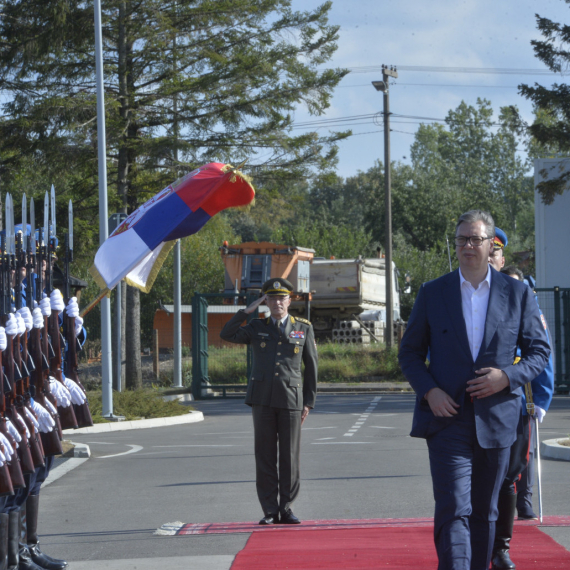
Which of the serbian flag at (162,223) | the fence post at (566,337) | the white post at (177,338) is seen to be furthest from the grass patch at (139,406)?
the fence post at (566,337)

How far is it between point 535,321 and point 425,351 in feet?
2.02

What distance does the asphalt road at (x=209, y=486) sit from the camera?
676cm

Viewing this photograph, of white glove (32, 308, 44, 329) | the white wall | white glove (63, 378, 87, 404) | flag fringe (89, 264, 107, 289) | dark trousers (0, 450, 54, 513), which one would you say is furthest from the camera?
the white wall

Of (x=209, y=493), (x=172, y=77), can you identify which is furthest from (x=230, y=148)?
(x=209, y=493)

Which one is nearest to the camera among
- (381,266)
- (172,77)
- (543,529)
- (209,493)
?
(543,529)

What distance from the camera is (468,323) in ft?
15.5

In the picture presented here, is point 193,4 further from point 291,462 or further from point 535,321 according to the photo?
point 535,321

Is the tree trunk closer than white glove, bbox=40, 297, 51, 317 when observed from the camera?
No

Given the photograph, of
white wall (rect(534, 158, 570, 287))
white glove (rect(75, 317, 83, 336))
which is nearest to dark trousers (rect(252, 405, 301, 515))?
white glove (rect(75, 317, 83, 336))

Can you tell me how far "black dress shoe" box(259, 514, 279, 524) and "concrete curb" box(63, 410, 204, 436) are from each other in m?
7.96

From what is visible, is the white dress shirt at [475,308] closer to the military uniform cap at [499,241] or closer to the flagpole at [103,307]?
the military uniform cap at [499,241]

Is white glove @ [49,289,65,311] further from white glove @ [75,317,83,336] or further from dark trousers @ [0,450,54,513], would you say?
dark trousers @ [0,450,54,513]

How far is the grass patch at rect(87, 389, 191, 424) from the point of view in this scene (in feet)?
53.3

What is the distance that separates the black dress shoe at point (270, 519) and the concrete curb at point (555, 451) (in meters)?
5.12
